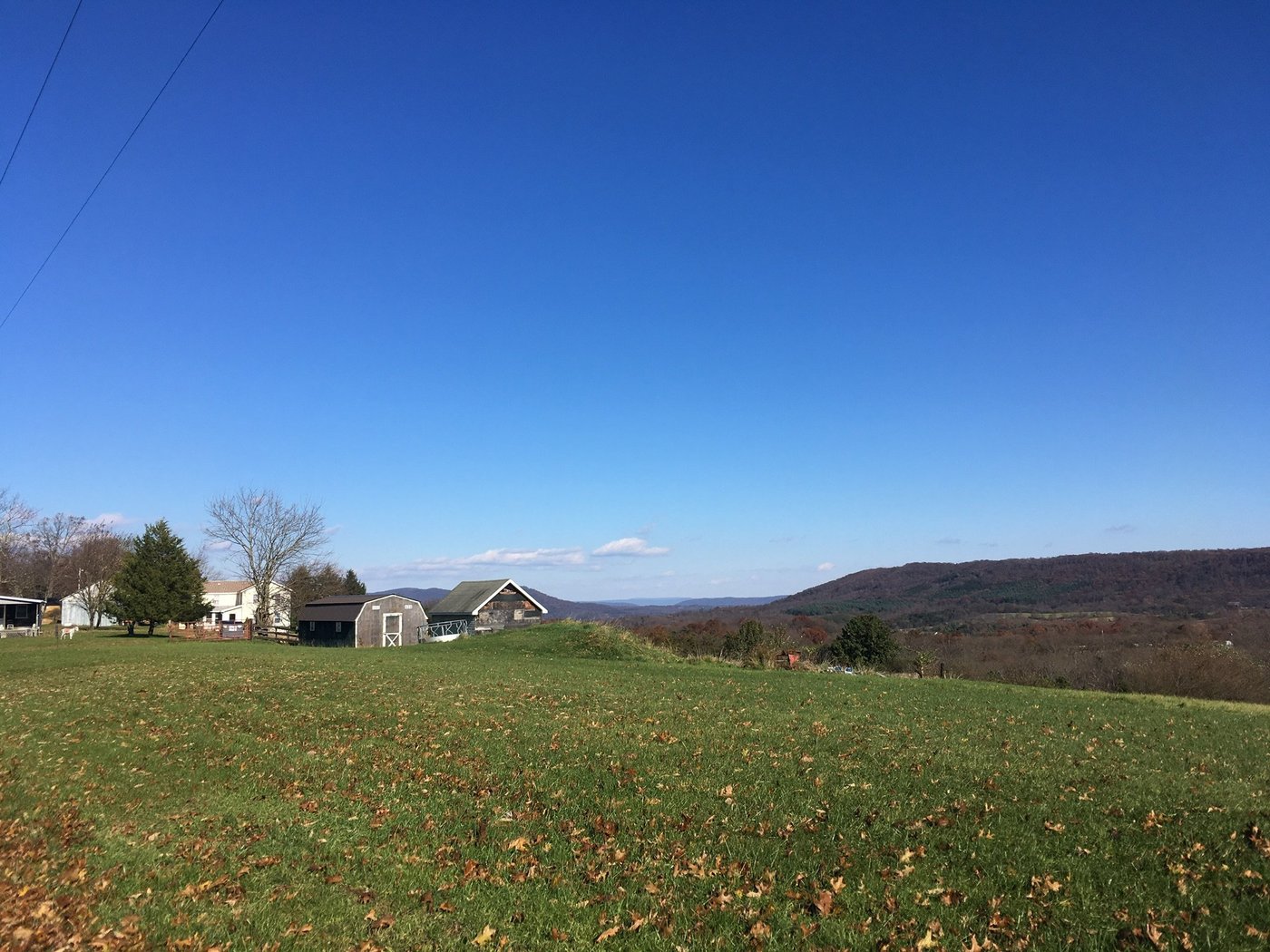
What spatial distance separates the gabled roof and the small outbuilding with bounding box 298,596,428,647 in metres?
2.30

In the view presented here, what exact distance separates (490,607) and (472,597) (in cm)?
232

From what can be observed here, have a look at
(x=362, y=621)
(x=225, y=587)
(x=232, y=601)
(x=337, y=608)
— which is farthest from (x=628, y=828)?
(x=225, y=587)

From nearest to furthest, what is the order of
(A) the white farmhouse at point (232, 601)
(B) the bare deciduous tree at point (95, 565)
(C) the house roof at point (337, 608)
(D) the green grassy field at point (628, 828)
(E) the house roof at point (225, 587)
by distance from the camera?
(D) the green grassy field at point (628, 828), (C) the house roof at point (337, 608), (B) the bare deciduous tree at point (95, 565), (A) the white farmhouse at point (232, 601), (E) the house roof at point (225, 587)

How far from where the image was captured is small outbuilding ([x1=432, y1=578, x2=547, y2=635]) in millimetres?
63375

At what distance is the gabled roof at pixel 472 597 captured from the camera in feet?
209

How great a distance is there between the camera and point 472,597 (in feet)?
215

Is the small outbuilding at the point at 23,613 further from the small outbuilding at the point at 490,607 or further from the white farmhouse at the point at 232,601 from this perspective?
the small outbuilding at the point at 490,607

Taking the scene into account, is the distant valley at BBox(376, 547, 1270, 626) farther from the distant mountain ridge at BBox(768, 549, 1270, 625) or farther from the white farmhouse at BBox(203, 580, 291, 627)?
→ the white farmhouse at BBox(203, 580, 291, 627)

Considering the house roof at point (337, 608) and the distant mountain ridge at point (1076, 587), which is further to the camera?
the distant mountain ridge at point (1076, 587)

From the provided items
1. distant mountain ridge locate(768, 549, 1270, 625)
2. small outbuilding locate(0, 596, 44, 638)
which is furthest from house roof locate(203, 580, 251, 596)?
distant mountain ridge locate(768, 549, 1270, 625)

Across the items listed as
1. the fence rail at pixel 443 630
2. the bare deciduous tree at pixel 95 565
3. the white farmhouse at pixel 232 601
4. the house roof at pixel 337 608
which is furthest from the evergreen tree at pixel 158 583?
the white farmhouse at pixel 232 601

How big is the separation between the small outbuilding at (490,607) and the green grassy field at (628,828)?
45723 millimetres

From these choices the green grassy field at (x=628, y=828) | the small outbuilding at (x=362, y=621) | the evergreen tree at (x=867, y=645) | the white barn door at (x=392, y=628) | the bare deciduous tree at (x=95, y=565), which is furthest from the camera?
the bare deciduous tree at (x=95, y=565)

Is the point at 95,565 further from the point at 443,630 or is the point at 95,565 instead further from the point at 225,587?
the point at 443,630
